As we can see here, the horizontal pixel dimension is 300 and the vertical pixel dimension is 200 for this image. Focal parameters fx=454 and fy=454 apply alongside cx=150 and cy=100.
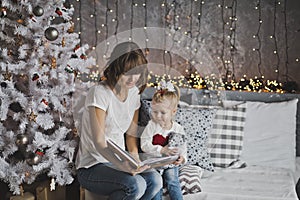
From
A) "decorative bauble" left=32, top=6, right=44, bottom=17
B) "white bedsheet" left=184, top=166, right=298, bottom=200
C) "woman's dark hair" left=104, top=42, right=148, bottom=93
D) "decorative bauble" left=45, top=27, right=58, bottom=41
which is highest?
"decorative bauble" left=32, top=6, right=44, bottom=17

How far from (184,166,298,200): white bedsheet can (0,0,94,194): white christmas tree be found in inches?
37.1

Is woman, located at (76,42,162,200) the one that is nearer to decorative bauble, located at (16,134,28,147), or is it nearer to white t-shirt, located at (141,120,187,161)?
white t-shirt, located at (141,120,187,161)

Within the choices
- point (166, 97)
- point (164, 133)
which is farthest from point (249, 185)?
point (166, 97)

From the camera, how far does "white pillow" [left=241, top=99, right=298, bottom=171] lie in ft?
10.4

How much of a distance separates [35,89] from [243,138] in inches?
57.2

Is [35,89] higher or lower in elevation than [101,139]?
higher

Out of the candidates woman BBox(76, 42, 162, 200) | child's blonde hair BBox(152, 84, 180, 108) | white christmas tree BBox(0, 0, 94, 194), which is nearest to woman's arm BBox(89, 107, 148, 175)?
woman BBox(76, 42, 162, 200)

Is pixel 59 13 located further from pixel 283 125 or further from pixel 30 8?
pixel 283 125

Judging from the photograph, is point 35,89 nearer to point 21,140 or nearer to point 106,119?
point 21,140

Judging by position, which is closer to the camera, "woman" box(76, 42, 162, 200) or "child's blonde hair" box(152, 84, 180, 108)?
"woman" box(76, 42, 162, 200)

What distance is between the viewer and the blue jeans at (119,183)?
2.46 m

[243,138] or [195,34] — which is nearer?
[243,138]

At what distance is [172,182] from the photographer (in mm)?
2613

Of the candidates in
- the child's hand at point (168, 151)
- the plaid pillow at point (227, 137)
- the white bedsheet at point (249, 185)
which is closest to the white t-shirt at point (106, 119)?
the child's hand at point (168, 151)
